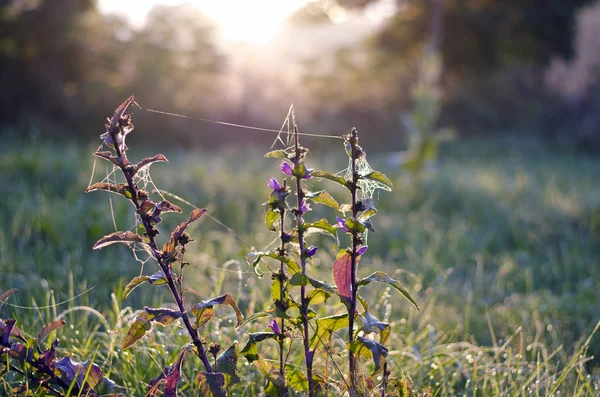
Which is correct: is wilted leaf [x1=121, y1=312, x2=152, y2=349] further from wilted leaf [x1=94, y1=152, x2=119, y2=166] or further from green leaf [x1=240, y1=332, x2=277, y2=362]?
wilted leaf [x1=94, y1=152, x2=119, y2=166]

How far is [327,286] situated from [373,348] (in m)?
0.16

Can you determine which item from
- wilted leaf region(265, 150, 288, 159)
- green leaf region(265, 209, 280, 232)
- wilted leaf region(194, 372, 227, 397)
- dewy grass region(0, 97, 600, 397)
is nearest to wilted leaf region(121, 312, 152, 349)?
dewy grass region(0, 97, 600, 397)

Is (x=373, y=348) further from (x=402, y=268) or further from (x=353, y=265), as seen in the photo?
(x=402, y=268)

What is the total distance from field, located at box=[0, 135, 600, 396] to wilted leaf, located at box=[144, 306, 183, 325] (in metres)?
0.21

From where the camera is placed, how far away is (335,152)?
28.8 feet

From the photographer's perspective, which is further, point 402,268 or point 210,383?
point 402,268

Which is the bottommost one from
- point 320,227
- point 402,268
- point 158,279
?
point 402,268

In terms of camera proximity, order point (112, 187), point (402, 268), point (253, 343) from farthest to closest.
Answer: point (402, 268) < point (253, 343) < point (112, 187)

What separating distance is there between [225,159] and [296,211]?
5793 millimetres

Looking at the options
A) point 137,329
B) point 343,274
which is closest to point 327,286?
point 343,274

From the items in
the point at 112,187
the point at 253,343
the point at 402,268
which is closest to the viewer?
the point at 112,187

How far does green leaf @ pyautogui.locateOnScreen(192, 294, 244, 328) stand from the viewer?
1171 mm

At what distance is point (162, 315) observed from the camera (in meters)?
1.17

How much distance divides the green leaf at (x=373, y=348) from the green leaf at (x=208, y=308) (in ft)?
0.82
